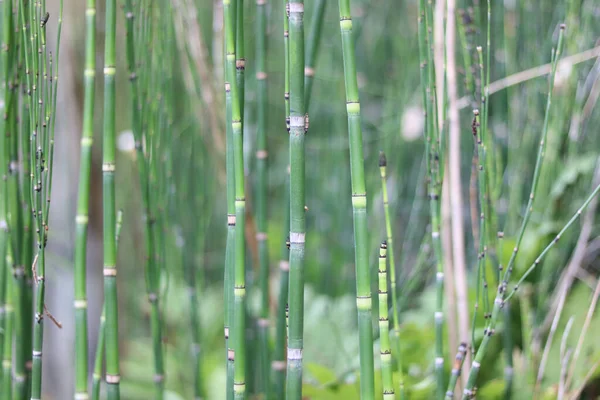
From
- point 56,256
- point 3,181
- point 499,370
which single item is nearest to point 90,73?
point 3,181

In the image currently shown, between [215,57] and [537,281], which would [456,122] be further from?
[215,57]

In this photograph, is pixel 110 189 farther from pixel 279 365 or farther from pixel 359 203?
pixel 279 365

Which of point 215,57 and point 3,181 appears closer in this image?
point 3,181

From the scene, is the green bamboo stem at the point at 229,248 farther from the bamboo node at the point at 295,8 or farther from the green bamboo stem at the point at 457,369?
the green bamboo stem at the point at 457,369

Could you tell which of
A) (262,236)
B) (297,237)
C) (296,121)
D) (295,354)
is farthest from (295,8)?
(262,236)

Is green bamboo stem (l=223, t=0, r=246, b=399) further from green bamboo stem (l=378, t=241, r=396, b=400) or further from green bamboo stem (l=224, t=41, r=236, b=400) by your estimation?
green bamboo stem (l=378, t=241, r=396, b=400)

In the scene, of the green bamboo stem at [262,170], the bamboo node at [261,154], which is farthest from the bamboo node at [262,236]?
the bamboo node at [261,154]

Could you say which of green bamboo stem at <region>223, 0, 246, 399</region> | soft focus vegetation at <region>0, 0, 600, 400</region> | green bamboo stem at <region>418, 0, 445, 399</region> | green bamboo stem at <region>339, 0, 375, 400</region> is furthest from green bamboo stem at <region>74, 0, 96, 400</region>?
green bamboo stem at <region>418, 0, 445, 399</region>
